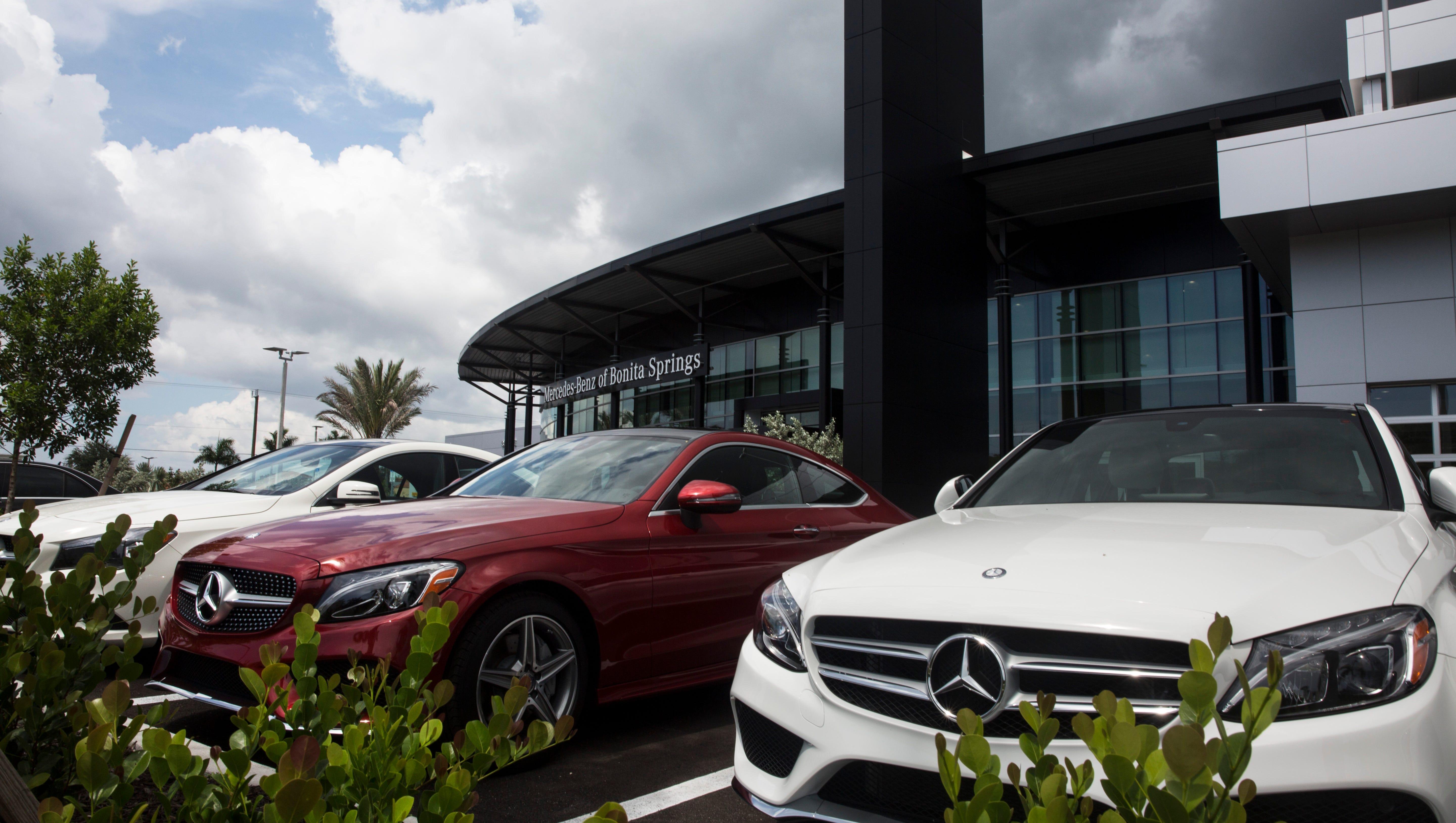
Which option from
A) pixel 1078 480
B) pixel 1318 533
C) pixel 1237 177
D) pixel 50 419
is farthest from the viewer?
pixel 50 419

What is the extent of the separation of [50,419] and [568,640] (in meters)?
12.2

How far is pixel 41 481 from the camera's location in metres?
10.8

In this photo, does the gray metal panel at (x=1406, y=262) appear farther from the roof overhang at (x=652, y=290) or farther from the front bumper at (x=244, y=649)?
the front bumper at (x=244, y=649)

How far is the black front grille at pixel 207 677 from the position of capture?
323 centimetres

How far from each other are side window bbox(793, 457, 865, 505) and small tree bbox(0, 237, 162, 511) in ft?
38.4

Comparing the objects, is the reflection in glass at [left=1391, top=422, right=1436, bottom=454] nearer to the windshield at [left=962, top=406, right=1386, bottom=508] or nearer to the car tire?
the windshield at [left=962, top=406, right=1386, bottom=508]

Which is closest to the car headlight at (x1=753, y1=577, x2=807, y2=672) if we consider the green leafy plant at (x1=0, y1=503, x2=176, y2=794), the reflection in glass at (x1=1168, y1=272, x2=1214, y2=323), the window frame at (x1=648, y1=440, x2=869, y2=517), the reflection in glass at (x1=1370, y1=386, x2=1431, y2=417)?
the window frame at (x1=648, y1=440, x2=869, y2=517)

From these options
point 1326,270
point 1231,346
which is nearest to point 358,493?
point 1326,270

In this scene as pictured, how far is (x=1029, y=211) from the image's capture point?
20484mm

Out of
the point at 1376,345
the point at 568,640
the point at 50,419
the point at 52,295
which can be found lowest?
the point at 568,640

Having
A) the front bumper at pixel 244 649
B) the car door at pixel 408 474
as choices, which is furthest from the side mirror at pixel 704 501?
the car door at pixel 408 474

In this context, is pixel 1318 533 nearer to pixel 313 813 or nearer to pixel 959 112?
pixel 313 813

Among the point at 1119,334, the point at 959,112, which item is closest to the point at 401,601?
the point at 959,112

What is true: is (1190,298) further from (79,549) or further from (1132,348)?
(79,549)
